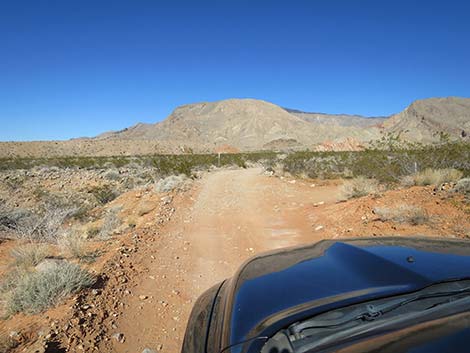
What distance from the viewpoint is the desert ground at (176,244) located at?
3512 mm

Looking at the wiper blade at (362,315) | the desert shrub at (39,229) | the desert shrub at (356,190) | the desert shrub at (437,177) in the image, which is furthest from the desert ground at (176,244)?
the wiper blade at (362,315)

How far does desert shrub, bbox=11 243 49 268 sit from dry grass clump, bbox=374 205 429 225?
7134mm

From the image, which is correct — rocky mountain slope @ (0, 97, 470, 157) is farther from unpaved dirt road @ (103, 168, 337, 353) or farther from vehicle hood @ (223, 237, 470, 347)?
vehicle hood @ (223, 237, 470, 347)

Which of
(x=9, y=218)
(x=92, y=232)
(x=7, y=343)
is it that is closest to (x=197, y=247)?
(x=92, y=232)

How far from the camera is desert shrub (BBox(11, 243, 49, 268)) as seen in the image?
5359 mm

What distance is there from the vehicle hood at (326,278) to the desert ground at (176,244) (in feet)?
6.43

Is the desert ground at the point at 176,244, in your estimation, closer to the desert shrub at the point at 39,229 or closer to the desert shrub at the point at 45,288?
the desert shrub at the point at 45,288

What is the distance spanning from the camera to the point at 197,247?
21.6 feet

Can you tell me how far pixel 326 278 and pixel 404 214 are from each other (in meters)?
6.13

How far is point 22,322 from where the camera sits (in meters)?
3.54

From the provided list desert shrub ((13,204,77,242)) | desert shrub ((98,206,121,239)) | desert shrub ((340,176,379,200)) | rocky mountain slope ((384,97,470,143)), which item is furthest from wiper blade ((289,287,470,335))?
rocky mountain slope ((384,97,470,143))

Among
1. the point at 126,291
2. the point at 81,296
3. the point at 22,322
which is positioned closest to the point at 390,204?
the point at 126,291

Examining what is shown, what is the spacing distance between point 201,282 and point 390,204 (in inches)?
222

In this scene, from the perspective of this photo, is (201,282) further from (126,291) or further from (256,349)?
(256,349)
